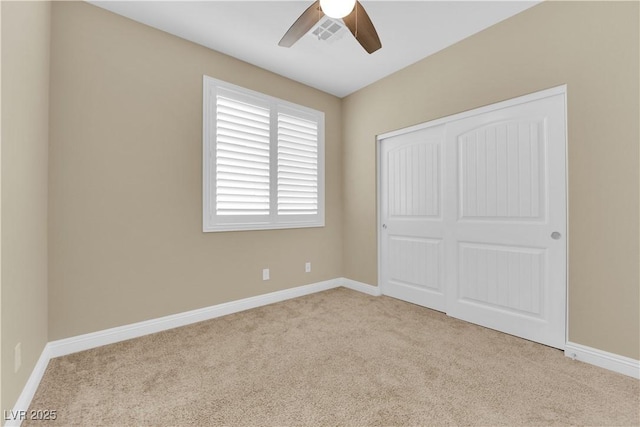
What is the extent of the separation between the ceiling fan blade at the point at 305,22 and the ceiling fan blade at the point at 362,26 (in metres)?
0.18

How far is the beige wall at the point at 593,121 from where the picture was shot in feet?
6.12

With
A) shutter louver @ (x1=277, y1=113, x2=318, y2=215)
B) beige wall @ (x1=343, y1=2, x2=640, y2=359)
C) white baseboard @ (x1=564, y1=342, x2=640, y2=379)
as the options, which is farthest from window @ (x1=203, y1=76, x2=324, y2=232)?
white baseboard @ (x1=564, y1=342, x2=640, y2=379)

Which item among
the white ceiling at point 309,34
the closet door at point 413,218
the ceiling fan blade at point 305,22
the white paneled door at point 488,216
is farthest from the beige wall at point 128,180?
the white paneled door at point 488,216

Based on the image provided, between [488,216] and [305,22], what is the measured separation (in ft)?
7.33

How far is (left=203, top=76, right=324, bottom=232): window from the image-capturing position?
9.41 feet

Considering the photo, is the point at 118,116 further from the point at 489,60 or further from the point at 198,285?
the point at 489,60

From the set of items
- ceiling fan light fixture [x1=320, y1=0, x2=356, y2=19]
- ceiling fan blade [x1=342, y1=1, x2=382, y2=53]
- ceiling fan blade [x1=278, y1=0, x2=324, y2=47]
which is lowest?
ceiling fan light fixture [x1=320, y1=0, x2=356, y2=19]

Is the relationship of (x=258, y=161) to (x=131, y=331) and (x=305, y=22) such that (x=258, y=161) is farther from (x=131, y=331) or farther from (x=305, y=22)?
(x=131, y=331)

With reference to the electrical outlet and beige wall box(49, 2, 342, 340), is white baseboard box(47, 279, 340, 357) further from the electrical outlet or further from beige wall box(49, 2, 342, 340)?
the electrical outlet

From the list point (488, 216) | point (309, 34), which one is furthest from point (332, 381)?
point (309, 34)

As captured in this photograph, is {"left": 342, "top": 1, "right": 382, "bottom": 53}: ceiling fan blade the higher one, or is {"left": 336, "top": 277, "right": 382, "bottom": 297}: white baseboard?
{"left": 342, "top": 1, "right": 382, "bottom": 53}: ceiling fan blade

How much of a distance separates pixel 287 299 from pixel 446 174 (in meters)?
2.31

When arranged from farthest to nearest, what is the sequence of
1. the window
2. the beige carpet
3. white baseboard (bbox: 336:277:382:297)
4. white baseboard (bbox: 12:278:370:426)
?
white baseboard (bbox: 336:277:382:297) < the window < white baseboard (bbox: 12:278:370:426) < the beige carpet

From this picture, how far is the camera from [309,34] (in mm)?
2615
